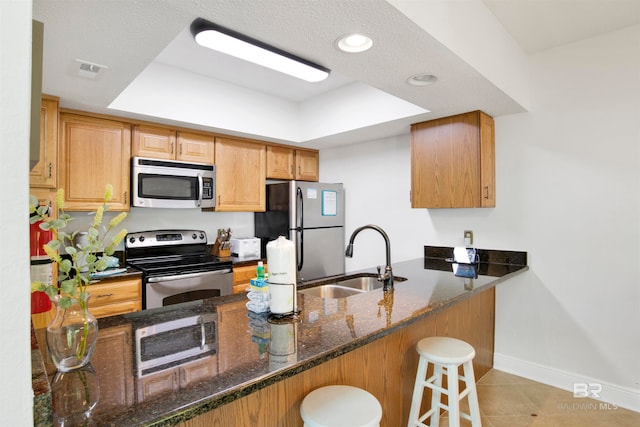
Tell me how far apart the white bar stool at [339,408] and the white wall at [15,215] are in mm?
842

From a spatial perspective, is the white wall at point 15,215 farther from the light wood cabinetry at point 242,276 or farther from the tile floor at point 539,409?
the light wood cabinetry at point 242,276

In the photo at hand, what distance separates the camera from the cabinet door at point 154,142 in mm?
2877

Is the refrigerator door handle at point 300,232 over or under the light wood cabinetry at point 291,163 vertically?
under

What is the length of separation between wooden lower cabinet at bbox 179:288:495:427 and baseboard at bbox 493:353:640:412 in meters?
0.14

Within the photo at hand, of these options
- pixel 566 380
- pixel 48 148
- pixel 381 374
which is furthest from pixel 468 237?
pixel 48 148

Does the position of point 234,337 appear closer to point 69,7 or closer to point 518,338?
point 69,7

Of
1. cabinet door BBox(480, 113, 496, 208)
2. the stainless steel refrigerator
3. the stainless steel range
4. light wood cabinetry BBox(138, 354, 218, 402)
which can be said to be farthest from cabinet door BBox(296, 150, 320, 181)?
light wood cabinetry BBox(138, 354, 218, 402)

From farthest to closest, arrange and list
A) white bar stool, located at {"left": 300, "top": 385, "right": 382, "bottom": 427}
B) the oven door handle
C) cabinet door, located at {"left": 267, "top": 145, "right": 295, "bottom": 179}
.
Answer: cabinet door, located at {"left": 267, "top": 145, "right": 295, "bottom": 179} → the oven door handle → white bar stool, located at {"left": 300, "top": 385, "right": 382, "bottom": 427}

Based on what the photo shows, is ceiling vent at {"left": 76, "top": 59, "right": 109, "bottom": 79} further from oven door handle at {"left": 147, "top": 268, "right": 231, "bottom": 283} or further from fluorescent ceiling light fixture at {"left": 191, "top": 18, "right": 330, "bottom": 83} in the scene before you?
oven door handle at {"left": 147, "top": 268, "right": 231, "bottom": 283}

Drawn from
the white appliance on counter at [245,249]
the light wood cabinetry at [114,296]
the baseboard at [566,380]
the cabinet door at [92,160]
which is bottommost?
the baseboard at [566,380]

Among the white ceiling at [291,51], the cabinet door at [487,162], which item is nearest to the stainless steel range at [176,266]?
→ the white ceiling at [291,51]

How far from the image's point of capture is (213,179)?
10.7 ft

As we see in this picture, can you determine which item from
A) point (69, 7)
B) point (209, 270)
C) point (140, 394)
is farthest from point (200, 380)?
point (209, 270)

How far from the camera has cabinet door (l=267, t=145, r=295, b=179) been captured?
3732 millimetres
